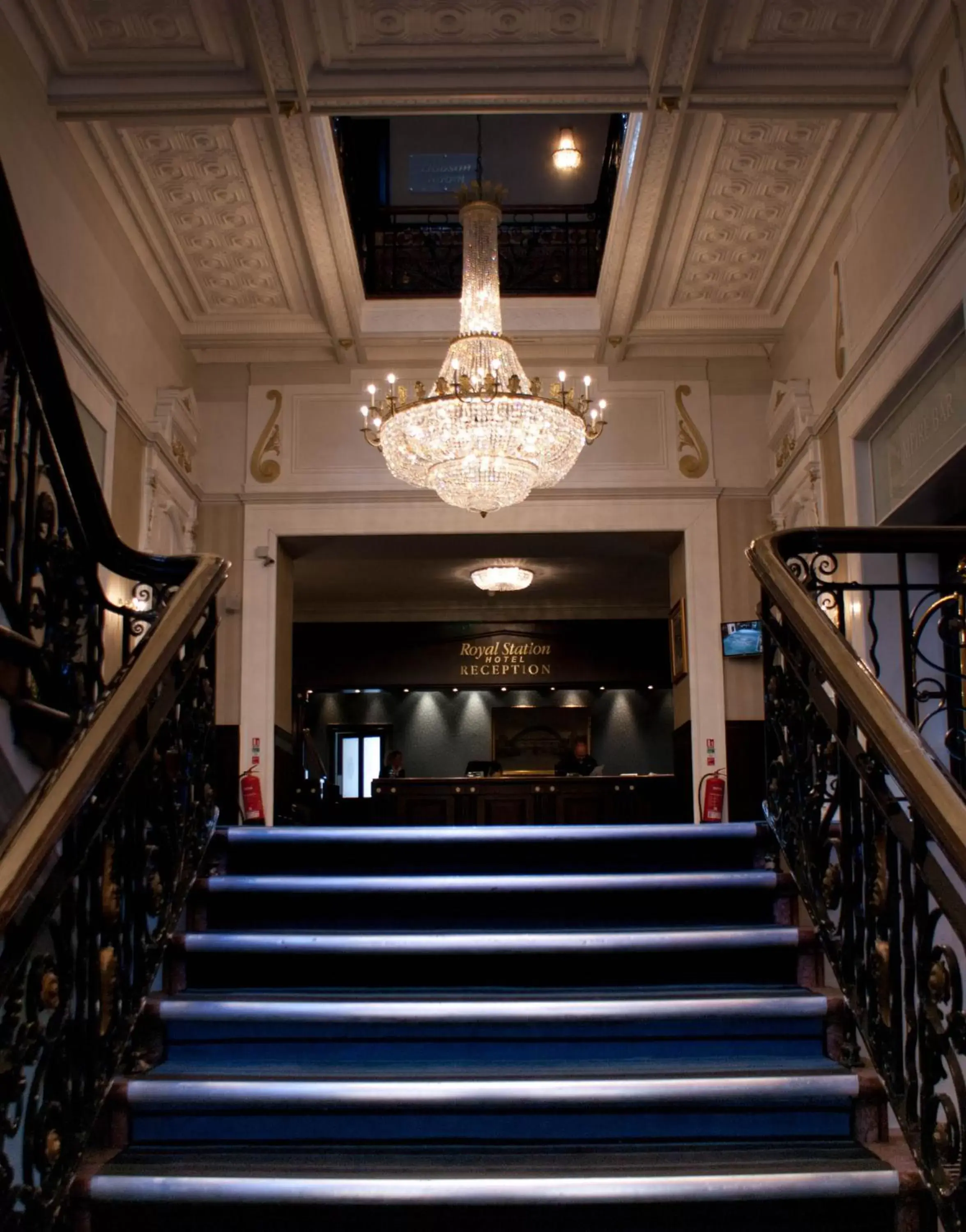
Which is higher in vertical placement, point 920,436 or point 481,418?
point 481,418

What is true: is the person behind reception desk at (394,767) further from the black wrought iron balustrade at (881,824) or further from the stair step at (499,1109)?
the stair step at (499,1109)

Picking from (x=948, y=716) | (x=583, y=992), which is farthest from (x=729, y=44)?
(x=583, y=992)

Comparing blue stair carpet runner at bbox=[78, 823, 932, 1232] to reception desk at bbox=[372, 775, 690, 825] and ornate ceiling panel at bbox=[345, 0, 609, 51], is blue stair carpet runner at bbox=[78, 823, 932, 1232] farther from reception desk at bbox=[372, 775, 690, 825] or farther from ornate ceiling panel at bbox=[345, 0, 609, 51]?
reception desk at bbox=[372, 775, 690, 825]

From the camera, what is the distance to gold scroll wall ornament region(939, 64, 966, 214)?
255 inches

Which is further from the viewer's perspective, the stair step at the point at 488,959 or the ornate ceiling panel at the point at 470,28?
the ornate ceiling panel at the point at 470,28

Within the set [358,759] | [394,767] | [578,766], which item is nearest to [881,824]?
[578,766]

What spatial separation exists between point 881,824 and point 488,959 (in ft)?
3.80

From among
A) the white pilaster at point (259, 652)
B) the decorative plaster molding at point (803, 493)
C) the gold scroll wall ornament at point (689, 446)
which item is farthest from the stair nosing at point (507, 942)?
the gold scroll wall ornament at point (689, 446)

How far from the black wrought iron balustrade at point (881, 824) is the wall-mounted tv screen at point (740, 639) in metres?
6.28

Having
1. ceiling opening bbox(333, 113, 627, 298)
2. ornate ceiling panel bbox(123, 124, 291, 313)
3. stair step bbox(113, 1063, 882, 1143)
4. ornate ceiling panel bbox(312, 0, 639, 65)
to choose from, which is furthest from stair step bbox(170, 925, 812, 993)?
ceiling opening bbox(333, 113, 627, 298)

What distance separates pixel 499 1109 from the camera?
8.93 ft

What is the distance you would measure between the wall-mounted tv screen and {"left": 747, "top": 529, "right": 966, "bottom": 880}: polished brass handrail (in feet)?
22.8

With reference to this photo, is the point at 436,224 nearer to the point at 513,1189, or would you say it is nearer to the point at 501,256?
the point at 501,256

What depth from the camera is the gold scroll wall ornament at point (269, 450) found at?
11.2m
